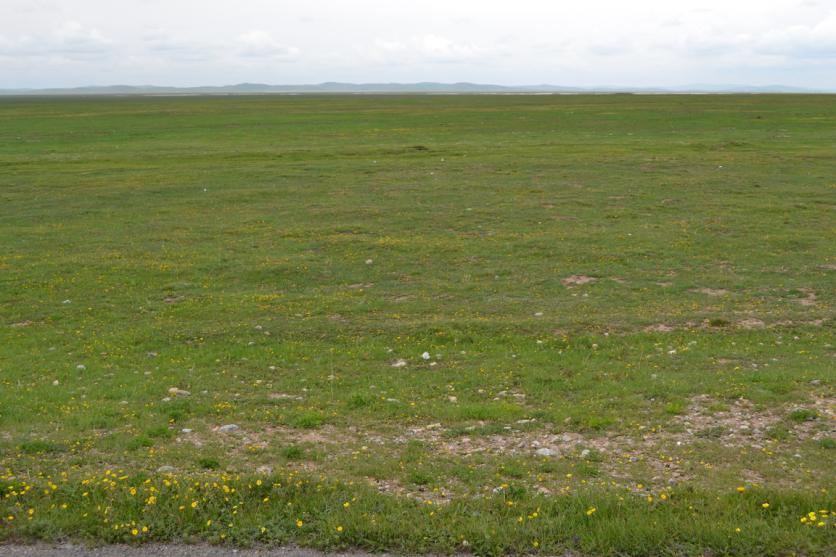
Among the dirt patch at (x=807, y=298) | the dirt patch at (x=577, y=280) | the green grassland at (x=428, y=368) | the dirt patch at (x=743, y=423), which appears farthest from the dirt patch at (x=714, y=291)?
the dirt patch at (x=743, y=423)

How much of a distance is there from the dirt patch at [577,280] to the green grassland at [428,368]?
133mm

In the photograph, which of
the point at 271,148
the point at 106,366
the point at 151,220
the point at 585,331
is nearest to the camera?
the point at 106,366

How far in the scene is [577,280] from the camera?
1908 cm

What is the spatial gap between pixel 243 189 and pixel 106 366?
22.4 m

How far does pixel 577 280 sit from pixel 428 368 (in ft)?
24.0

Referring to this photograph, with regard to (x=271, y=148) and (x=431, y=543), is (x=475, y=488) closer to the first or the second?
(x=431, y=543)

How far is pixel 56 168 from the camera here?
43188mm

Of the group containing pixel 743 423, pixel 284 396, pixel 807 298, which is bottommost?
pixel 284 396

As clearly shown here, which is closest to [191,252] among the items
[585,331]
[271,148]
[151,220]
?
[151,220]

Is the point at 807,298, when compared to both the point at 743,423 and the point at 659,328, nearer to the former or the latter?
the point at 659,328

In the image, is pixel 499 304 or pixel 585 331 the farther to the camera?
pixel 499 304

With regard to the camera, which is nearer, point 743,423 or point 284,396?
point 743,423

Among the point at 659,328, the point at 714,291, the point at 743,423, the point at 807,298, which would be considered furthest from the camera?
the point at 714,291

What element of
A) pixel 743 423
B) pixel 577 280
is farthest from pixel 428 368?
pixel 577 280
